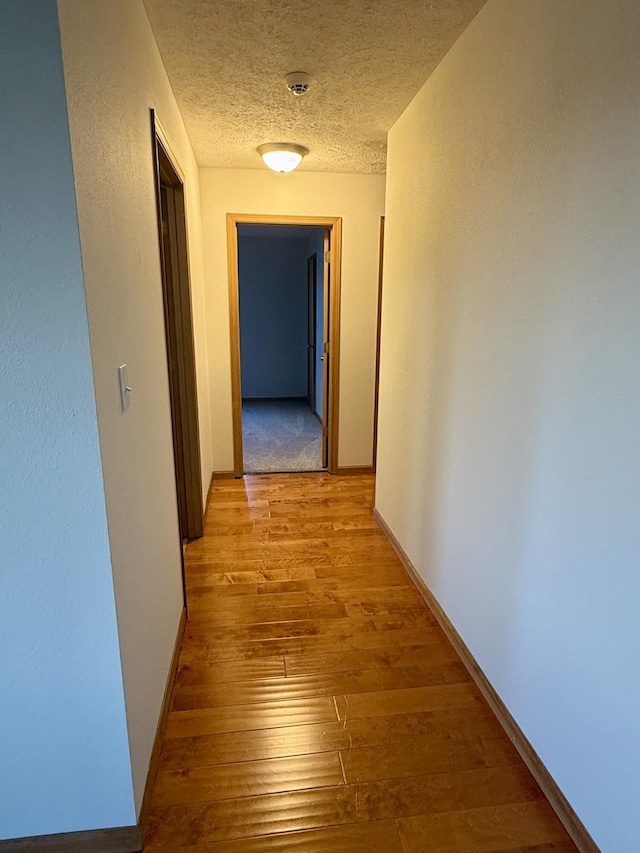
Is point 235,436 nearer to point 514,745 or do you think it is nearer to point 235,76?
point 235,76

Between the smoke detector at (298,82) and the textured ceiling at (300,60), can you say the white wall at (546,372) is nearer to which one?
the textured ceiling at (300,60)

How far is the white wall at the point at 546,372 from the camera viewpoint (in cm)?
111

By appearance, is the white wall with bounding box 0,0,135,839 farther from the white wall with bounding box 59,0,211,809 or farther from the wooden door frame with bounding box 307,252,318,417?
the wooden door frame with bounding box 307,252,318,417

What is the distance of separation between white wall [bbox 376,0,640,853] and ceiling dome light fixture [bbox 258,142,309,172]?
107 centimetres

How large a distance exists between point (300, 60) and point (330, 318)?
2030 millimetres

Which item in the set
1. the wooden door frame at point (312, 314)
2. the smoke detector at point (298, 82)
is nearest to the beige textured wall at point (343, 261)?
the smoke detector at point (298, 82)

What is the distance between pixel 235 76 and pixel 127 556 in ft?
6.90

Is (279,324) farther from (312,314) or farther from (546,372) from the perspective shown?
(546,372)

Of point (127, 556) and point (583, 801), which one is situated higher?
point (127, 556)

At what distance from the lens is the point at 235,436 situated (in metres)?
3.99

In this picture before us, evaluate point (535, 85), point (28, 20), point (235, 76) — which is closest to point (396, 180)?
point (235, 76)

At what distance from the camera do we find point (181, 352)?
2.75m

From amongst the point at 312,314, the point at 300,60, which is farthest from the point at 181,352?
the point at 312,314

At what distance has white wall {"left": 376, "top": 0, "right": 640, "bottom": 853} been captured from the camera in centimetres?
111
